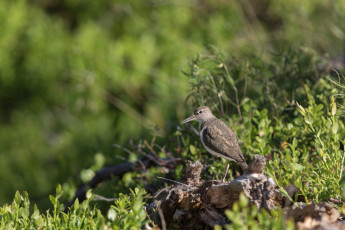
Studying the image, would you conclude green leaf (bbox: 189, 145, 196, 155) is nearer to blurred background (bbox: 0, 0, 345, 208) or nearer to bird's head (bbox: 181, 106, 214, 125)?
bird's head (bbox: 181, 106, 214, 125)

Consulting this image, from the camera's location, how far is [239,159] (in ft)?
11.9

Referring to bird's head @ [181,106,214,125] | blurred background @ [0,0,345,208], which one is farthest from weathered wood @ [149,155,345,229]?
blurred background @ [0,0,345,208]

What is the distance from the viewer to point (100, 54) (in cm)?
866

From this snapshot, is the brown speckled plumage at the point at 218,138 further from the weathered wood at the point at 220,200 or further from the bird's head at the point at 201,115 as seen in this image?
the weathered wood at the point at 220,200

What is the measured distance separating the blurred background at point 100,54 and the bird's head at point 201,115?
286 centimetres

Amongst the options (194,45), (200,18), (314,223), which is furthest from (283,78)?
(200,18)

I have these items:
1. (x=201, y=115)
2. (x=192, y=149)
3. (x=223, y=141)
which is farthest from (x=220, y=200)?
(x=201, y=115)

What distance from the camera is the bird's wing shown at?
144 inches

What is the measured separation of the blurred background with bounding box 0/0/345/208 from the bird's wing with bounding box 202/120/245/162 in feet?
10.5

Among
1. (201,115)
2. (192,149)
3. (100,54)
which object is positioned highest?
(201,115)

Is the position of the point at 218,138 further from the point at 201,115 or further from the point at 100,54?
the point at 100,54

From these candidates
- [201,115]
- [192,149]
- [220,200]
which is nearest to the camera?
[220,200]

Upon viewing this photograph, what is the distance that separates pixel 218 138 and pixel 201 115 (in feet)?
1.76

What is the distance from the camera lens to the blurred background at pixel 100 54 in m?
8.04
